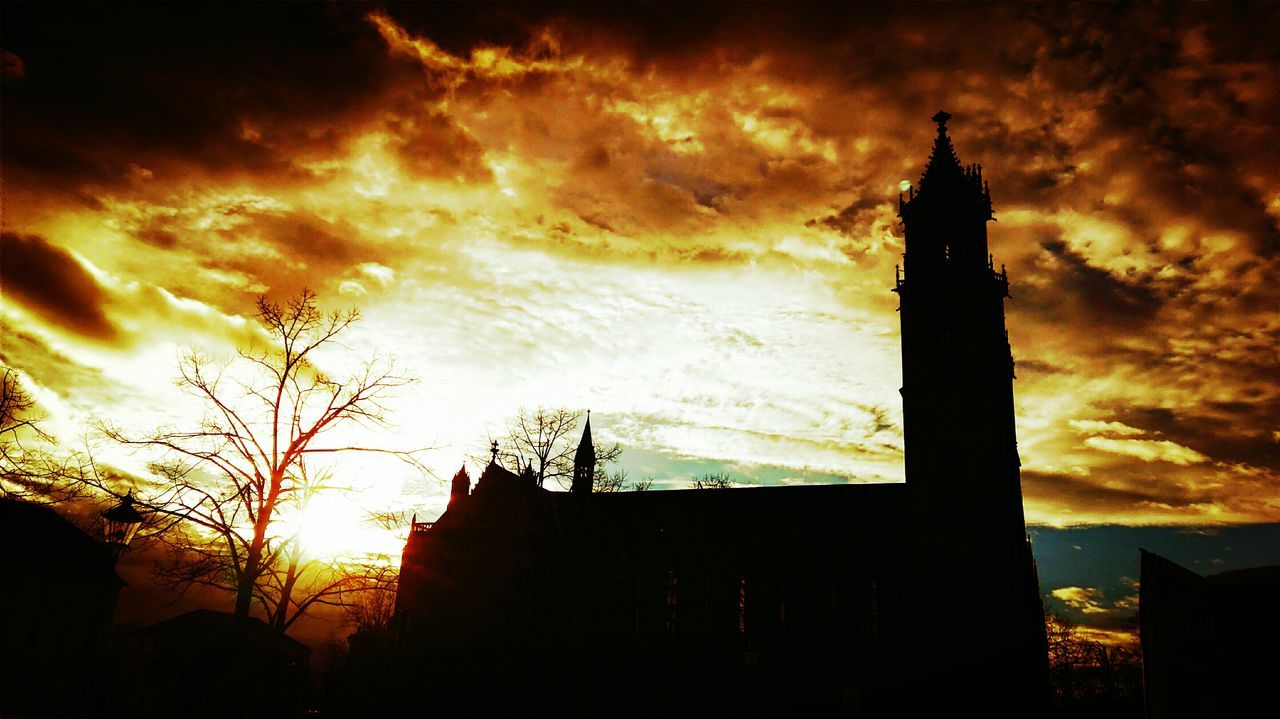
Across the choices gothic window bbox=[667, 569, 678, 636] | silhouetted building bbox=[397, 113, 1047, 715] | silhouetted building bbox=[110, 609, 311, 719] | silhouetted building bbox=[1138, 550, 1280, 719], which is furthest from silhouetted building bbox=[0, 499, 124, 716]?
silhouetted building bbox=[1138, 550, 1280, 719]

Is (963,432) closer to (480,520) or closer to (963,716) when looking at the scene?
(963,716)

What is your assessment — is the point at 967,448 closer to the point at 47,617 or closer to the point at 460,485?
the point at 460,485

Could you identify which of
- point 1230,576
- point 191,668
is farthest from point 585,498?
point 1230,576

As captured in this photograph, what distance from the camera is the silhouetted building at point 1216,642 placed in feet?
34.3

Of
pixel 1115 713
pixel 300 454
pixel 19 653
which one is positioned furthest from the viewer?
pixel 1115 713

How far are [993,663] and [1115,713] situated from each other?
21.0 metres

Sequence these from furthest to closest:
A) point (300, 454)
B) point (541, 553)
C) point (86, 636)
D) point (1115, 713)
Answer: point (1115, 713)
point (86, 636)
point (541, 553)
point (300, 454)

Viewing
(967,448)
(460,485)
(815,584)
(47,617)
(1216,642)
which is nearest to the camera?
(1216,642)

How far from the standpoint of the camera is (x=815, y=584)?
43406 mm

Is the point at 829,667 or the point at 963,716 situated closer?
the point at 963,716

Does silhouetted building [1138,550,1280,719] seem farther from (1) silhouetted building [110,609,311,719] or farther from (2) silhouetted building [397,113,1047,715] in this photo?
(2) silhouetted building [397,113,1047,715]

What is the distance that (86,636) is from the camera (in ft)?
141

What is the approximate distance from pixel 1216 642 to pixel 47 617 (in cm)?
5251

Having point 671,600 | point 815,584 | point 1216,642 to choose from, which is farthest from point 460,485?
point 1216,642
